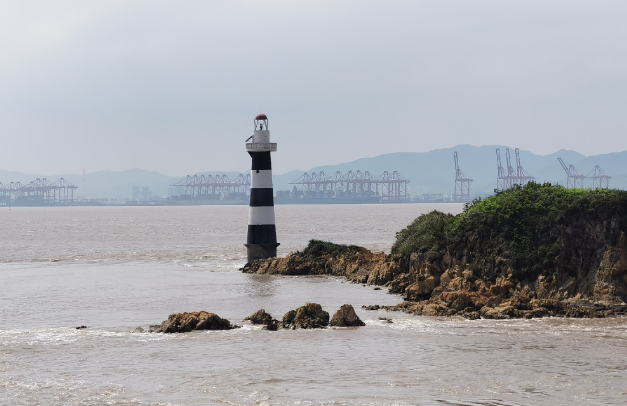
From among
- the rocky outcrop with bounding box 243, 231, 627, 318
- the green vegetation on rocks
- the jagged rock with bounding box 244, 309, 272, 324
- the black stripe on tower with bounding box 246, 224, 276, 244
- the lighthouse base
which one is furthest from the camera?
the lighthouse base

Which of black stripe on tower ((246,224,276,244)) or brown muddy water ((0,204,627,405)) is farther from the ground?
black stripe on tower ((246,224,276,244))

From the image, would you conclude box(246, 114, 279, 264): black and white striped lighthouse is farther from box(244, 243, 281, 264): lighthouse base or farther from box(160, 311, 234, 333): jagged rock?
box(160, 311, 234, 333): jagged rock

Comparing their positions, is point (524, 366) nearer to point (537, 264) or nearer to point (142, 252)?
point (537, 264)

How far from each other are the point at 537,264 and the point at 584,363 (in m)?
8.09

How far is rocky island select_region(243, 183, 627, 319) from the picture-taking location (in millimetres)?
23766

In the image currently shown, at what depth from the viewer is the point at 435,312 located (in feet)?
77.6

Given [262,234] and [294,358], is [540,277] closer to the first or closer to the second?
[294,358]

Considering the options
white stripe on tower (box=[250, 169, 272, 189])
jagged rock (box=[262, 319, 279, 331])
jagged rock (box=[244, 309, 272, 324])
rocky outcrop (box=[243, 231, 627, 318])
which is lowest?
jagged rock (box=[262, 319, 279, 331])

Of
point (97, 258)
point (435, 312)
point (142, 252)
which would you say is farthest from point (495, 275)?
point (142, 252)

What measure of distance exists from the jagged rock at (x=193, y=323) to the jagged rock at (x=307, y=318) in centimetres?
158

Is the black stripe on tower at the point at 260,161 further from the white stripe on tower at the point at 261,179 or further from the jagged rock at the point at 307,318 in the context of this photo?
the jagged rock at the point at 307,318

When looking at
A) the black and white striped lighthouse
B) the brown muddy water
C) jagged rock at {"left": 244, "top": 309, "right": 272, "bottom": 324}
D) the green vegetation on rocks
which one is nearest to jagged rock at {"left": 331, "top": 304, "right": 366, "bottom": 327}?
the brown muddy water

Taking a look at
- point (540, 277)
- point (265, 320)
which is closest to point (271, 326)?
point (265, 320)

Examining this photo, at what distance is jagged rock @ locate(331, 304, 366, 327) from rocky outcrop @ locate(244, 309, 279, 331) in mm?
1556
